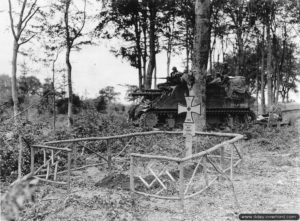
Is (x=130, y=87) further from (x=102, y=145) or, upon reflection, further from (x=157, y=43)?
(x=102, y=145)

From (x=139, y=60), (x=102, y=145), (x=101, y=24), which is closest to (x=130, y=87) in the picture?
(x=139, y=60)

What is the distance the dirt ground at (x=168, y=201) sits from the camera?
20.8ft

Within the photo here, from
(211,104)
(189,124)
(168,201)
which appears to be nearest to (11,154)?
(189,124)

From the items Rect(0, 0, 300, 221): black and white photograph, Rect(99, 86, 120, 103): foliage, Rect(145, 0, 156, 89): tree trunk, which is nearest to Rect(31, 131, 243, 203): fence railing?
Rect(0, 0, 300, 221): black and white photograph

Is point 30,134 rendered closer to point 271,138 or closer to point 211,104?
point 271,138

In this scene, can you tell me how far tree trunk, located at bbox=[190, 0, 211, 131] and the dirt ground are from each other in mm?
3812

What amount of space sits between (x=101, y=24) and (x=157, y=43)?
21.3 ft

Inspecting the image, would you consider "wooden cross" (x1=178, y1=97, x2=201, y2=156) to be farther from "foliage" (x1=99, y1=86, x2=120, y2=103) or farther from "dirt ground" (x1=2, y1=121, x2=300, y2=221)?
"foliage" (x1=99, y1=86, x2=120, y2=103)

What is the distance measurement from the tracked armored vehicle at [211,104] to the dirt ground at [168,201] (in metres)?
10.3

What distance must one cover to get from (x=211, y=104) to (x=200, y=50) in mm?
7695

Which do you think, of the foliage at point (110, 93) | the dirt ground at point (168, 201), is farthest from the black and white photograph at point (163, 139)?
the foliage at point (110, 93)

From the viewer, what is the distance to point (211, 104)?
2169 cm

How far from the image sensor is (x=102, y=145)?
1459 centimetres

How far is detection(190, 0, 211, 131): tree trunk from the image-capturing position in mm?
14164
